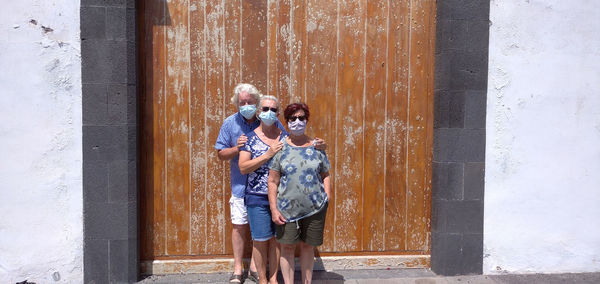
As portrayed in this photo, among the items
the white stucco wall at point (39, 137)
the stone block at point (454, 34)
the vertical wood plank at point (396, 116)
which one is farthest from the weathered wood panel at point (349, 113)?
the white stucco wall at point (39, 137)

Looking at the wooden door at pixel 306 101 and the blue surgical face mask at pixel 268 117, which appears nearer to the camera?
the blue surgical face mask at pixel 268 117

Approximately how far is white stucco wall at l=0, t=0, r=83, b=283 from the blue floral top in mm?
1521

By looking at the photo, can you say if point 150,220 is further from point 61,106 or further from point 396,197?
point 396,197

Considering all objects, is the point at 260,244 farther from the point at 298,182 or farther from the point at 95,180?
the point at 95,180

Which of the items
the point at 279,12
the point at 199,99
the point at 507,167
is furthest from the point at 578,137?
the point at 199,99

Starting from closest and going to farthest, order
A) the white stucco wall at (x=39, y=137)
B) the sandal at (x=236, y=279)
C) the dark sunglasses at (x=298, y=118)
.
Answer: the dark sunglasses at (x=298, y=118) → the white stucco wall at (x=39, y=137) → the sandal at (x=236, y=279)

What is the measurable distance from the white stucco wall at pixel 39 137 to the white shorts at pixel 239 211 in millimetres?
1108

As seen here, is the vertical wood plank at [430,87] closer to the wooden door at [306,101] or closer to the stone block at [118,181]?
the wooden door at [306,101]

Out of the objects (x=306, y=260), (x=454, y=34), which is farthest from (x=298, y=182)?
(x=454, y=34)

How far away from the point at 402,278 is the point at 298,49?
6.52 feet

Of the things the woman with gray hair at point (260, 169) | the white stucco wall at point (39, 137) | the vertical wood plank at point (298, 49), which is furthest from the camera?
the vertical wood plank at point (298, 49)

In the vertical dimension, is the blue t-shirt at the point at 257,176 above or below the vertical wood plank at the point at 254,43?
below

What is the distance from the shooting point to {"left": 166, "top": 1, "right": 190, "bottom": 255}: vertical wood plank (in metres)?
3.46

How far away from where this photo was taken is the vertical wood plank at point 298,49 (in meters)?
3.55
